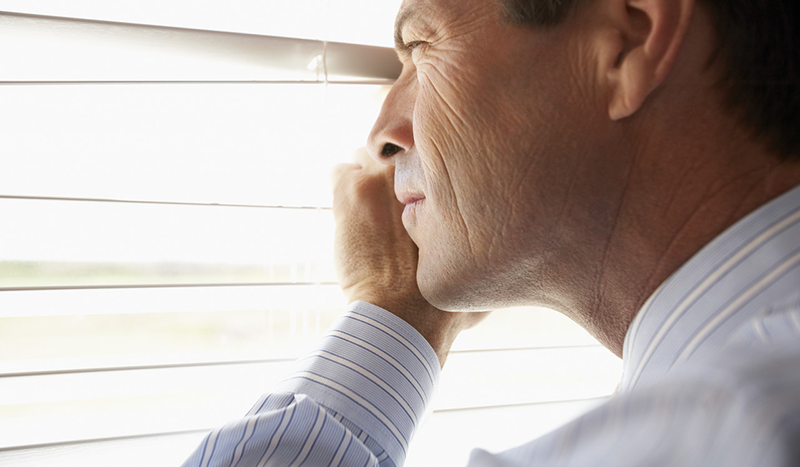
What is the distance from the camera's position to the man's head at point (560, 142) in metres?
0.76

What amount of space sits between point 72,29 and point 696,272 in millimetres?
1186

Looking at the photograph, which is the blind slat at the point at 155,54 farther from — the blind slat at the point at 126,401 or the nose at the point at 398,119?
the blind slat at the point at 126,401

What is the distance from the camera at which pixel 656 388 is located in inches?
23.8

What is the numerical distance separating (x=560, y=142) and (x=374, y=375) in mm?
584

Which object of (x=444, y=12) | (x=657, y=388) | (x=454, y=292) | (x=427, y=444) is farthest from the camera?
(x=427, y=444)

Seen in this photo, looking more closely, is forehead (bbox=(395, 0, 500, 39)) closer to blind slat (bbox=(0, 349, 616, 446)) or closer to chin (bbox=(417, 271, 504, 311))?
chin (bbox=(417, 271, 504, 311))

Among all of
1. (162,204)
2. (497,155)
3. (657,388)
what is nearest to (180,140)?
(162,204)

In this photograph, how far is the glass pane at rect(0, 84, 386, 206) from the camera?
1.09 metres

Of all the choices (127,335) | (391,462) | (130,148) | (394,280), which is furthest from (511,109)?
(127,335)

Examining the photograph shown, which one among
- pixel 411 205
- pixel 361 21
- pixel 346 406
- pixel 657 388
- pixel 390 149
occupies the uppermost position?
pixel 361 21

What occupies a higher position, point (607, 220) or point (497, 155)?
point (497, 155)

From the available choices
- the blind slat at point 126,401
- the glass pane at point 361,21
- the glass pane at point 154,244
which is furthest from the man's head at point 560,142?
the blind slat at point 126,401

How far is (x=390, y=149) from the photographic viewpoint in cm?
119

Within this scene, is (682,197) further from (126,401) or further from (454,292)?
(126,401)
